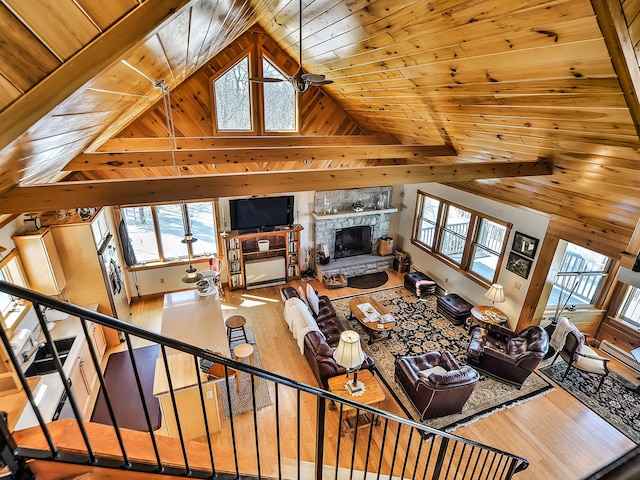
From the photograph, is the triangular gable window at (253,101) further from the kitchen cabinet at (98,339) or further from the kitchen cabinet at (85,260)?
the kitchen cabinet at (98,339)

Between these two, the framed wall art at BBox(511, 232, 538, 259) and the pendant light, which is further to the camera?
the framed wall art at BBox(511, 232, 538, 259)

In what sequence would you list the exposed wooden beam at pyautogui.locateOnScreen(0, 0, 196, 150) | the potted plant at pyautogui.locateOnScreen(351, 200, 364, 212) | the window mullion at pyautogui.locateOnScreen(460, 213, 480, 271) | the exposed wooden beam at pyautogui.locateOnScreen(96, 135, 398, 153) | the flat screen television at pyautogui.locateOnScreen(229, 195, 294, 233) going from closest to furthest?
the exposed wooden beam at pyautogui.locateOnScreen(0, 0, 196, 150) < the exposed wooden beam at pyautogui.locateOnScreen(96, 135, 398, 153) < the window mullion at pyautogui.locateOnScreen(460, 213, 480, 271) < the flat screen television at pyautogui.locateOnScreen(229, 195, 294, 233) < the potted plant at pyautogui.locateOnScreen(351, 200, 364, 212)

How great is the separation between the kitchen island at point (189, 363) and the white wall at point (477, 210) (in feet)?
16.9

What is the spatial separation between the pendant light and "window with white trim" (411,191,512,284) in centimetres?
542

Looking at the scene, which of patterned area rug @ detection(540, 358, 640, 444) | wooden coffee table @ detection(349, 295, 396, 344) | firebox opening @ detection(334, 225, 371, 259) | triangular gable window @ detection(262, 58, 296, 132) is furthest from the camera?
firebox opening @ detection(334, 225, 371, 259)

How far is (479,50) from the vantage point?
2807mm

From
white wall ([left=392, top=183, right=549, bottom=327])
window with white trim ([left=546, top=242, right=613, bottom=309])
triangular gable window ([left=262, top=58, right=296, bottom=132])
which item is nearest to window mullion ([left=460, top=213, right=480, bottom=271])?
white wall ([left=392, top=183, right=549, bottom=327])

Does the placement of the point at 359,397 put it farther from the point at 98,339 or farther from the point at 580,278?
the point at 580,278

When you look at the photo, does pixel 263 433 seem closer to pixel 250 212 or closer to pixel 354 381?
pixel 354 381

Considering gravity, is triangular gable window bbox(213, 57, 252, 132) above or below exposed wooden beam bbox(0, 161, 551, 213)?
above

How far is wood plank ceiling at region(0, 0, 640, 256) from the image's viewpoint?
1.44 metres

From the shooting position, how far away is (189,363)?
169 inches

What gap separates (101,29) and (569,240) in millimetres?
6133

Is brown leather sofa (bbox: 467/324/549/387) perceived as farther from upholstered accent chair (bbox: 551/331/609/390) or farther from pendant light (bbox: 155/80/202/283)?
pendant light (bbox: 155/80/202/283)
